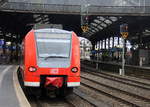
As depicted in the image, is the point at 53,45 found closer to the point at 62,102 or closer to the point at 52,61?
the point at 52,61

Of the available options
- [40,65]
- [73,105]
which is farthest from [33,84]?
[73,105]

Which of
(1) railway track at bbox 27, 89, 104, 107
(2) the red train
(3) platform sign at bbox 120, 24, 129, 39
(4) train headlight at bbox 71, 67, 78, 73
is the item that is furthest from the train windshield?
(3) platform sign at bbox 120, 24, 129, 39

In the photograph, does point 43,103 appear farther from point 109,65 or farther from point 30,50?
point 109,65

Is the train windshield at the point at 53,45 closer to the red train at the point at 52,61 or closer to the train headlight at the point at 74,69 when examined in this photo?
the red train at the point at 52,61

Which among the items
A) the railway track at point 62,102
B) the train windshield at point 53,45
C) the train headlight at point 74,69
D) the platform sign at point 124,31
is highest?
the platform sign at point 124,31

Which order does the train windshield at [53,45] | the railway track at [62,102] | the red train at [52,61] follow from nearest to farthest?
the red train at [52,61] < the railway track at [62,102] < the train windshield at [53,45]

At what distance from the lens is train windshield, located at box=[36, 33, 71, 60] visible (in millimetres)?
12422

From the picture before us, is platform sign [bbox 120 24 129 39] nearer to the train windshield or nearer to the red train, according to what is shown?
the red train

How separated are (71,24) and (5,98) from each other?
36.0 meters

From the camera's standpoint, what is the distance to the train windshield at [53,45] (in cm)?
1242

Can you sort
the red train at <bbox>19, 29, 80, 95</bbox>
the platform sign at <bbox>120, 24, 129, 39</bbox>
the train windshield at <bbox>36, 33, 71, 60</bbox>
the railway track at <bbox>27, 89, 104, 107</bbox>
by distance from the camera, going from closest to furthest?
the red train at <bbox>19, 29, 80, 95</bbox> < the railway track at <bbox>27, 89, 104, 107</bbox> < the train windshield at <bbox>36, 33, 71, 60</bbox> < the platform sign at <bbox>120, 24, 129, 39</bbox>

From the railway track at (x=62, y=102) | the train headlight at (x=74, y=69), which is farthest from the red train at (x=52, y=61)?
the railway track at (x=62, y=102)

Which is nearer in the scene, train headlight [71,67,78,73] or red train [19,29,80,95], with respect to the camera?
red train [19,29,80,95]

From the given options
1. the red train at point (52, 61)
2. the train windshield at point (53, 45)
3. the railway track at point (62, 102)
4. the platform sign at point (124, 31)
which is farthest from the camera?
the platform sign at point (124, 31)
